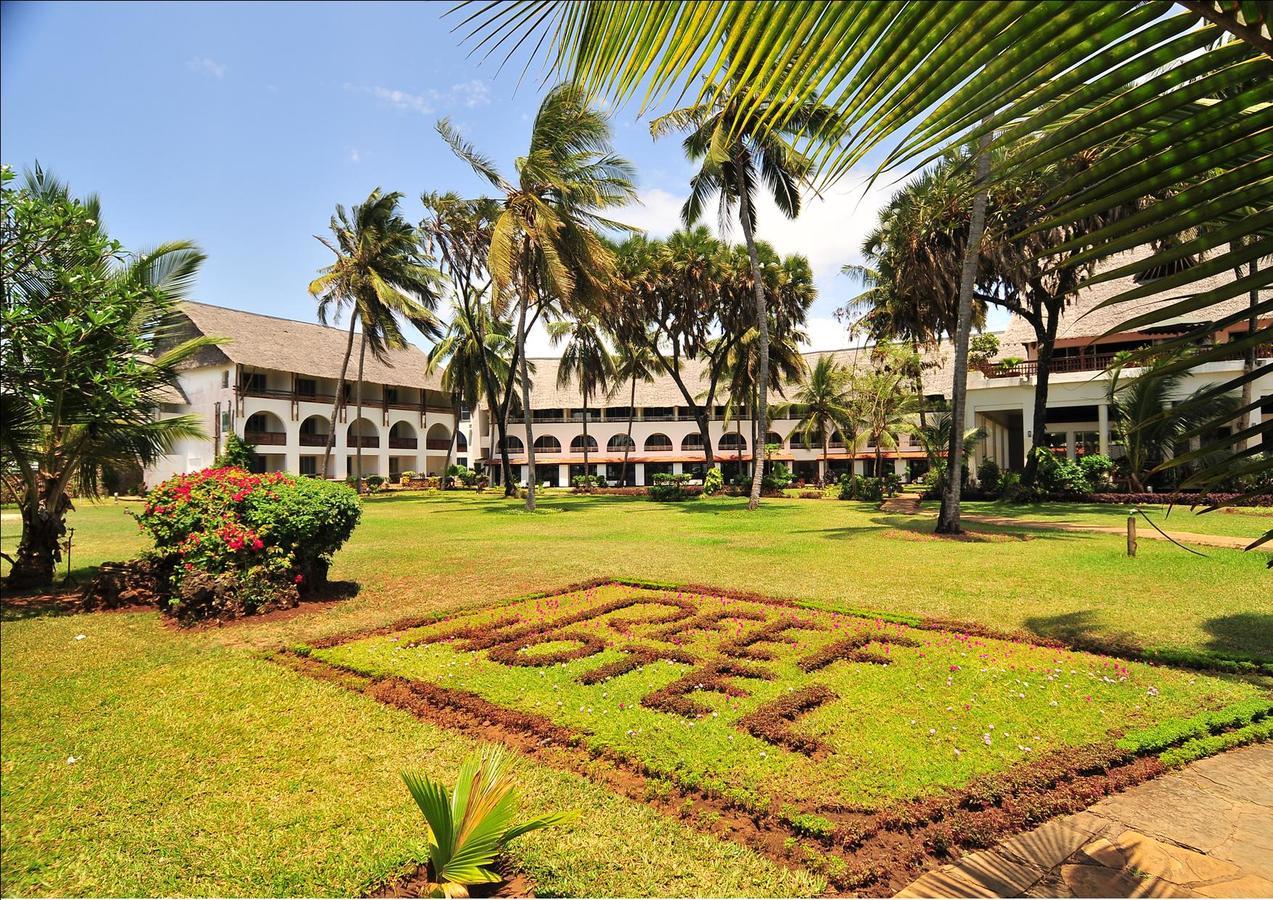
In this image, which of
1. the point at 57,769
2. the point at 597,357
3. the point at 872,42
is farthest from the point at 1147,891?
the point at 597,357

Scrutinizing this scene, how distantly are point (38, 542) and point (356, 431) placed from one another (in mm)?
31123

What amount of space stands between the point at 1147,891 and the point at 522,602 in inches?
258

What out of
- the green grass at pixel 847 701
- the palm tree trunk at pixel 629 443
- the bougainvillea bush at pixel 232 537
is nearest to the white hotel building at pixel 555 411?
the palm tree trunk at pixel 629 443

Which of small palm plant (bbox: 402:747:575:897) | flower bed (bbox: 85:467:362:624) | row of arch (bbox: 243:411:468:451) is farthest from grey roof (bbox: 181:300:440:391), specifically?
small palm plant (bbox: 402:747:575:897)

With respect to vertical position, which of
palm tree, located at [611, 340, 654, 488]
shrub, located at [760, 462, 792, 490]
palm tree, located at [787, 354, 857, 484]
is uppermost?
palm tree, located at [611, 340, 654, 488]

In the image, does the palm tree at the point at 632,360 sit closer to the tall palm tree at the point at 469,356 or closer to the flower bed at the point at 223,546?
the tall palm tree at the point at 469,356

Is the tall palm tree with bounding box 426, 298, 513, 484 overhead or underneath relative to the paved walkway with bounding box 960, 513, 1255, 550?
overhead

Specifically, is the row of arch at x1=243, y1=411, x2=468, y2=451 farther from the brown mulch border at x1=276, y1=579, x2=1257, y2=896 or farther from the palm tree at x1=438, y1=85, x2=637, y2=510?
the brown mulch border at x1=276, y1=579, x2=1257, y2=896

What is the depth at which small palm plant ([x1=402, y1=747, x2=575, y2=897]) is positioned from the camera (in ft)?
8.41

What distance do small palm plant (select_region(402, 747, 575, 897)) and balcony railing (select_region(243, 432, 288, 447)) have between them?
33818 millimetres

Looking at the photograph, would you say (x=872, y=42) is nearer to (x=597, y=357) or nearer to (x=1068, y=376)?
(x=1068, y=376)

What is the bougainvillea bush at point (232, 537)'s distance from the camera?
23.4ft

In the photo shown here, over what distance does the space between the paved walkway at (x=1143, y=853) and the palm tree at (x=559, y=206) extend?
1792 centimetres

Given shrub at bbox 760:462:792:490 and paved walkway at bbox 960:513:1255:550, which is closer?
paved walkway at bbox 960:513:1255:550
